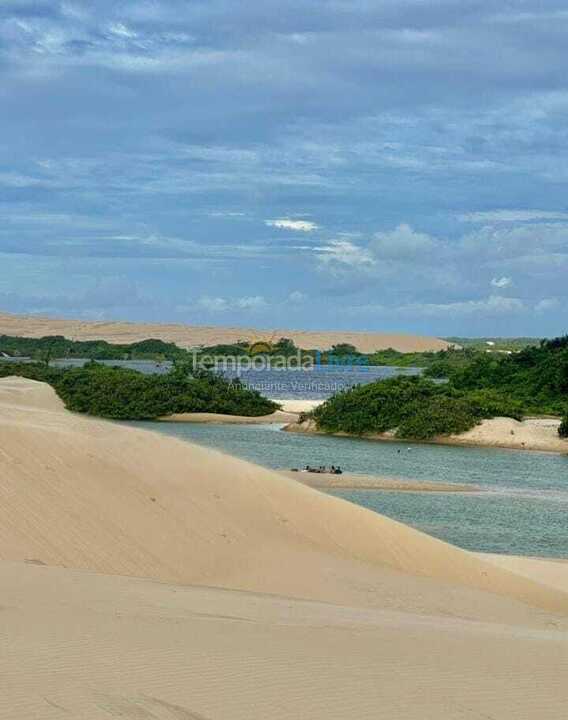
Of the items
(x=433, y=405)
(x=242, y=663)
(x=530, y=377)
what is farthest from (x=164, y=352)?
(x=242, y=663)

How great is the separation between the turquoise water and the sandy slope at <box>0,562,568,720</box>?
1494 centimetres

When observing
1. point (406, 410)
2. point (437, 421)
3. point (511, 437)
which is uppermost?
point (406, 410)

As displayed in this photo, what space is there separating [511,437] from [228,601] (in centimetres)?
4737

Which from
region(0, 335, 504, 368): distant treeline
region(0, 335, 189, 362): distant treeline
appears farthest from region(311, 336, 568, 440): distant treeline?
region(0, 335, 189, 362): distant treeline

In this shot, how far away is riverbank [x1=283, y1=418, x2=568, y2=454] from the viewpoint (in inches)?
2246

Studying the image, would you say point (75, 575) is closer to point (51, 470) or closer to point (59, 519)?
point (59, 519)

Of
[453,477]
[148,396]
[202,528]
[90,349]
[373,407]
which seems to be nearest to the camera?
[202,528]

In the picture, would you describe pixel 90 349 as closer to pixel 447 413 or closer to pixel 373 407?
pixel 373 407

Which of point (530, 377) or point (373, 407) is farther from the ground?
point (530, 377)

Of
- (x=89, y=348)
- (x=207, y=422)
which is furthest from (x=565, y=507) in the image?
(x=89, y=348)

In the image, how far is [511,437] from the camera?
58.2 metres

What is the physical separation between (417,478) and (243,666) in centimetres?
3297

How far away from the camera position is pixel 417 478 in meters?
40.8

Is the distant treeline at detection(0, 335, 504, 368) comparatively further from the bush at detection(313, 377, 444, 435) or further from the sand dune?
the sand dune
